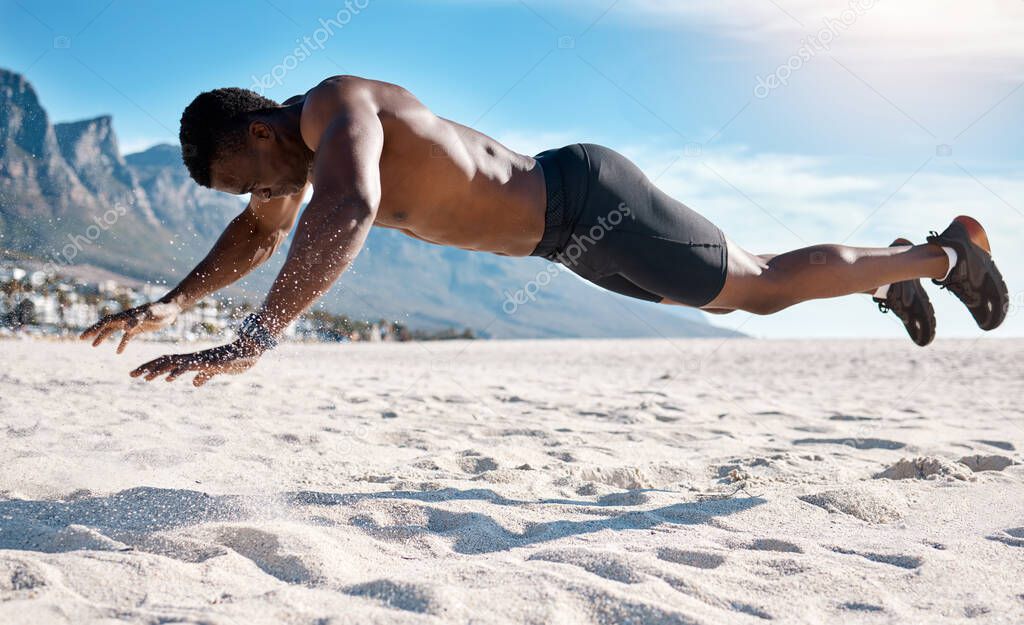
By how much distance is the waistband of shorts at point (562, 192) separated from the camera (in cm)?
260

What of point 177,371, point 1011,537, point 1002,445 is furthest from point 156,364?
point 1002,445

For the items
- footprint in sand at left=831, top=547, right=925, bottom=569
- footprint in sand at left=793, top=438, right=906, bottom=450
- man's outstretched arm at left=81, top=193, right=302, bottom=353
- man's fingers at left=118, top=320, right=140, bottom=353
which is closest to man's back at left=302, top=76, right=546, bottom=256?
man's outstretched arm at left=81, top=193, right=302, bottom=353

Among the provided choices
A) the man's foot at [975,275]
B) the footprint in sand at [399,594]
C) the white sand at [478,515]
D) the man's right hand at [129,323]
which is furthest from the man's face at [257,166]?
the man's foot at [975,275]

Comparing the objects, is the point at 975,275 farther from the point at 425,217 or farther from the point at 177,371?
the point at 177,371

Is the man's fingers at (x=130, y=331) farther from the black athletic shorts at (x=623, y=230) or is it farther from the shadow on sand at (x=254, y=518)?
the black athletic shorts at (x=623, y=230)

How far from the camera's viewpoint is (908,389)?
865 cm

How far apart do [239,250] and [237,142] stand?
0.73m

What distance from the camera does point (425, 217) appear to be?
2.47 meters

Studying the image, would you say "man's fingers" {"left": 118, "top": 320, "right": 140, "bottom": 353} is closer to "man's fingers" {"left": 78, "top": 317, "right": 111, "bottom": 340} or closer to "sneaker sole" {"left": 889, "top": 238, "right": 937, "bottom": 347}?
"man's fingers" {"left": 78, "top": 317, "right": 111, "bottom": 340}

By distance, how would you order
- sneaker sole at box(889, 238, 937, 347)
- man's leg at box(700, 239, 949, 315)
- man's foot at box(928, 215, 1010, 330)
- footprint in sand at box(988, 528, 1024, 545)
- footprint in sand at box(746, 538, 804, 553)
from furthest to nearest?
sneaker sole at box(889, 238, 937, 347) < man's foot at box(928, 215, 1010, 330) < man's leg at box(700, 239, 949, 315) < footprint in sand at box(988, 528, 1024, 545) < footprint in sand at box(746, 538, 804, 553)

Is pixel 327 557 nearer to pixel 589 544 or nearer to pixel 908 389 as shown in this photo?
pixel 589 544

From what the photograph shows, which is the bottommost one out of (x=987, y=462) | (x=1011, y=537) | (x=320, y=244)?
(x=1011, y=537)

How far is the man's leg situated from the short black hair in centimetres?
183

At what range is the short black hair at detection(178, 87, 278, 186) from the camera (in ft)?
7.52
